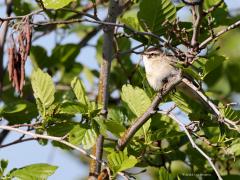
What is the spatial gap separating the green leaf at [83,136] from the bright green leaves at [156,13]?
621 millimetres

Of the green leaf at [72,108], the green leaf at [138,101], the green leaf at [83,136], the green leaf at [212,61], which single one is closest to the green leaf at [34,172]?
the green leaf at [83,136]

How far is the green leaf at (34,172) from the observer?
9.67ft

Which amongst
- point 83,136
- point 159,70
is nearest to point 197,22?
point 83,136

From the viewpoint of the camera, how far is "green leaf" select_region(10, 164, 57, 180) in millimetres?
2949

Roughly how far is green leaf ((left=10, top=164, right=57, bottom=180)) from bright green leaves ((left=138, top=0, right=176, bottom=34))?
865mm

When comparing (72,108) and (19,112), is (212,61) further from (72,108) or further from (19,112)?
(19,112)

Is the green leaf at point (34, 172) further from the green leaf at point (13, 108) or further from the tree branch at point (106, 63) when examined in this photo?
the green leaf at point (13, 108)

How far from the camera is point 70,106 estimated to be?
3.01 metres

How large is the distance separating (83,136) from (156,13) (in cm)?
75

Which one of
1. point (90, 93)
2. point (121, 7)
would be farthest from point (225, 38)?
point (121, 7)

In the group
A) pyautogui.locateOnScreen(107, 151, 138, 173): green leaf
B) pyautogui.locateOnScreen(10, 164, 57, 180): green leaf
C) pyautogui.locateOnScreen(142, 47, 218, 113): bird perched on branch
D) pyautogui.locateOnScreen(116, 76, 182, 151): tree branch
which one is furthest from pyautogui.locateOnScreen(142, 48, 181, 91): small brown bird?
pyautogui.locateOnScreen(10, 164, 57, 180): green leaf

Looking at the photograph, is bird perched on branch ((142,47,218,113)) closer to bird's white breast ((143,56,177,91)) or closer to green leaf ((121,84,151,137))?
bird's white breast ((143,56,177,91))

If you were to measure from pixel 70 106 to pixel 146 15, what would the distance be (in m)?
0.65

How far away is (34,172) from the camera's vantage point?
9.74ft
